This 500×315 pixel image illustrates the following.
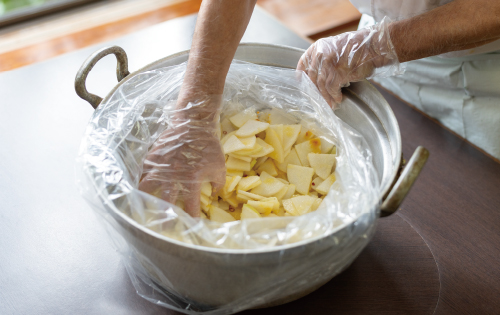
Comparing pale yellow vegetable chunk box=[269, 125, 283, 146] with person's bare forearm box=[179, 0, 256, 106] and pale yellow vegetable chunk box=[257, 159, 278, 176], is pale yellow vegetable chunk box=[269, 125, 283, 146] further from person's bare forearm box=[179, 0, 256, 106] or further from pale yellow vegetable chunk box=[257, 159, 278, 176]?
person's bare forearm box=[179, 0, 256, 106]

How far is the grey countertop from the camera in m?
0.65

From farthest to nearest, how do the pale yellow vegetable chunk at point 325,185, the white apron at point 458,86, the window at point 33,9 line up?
the window at point 33,9
the white apron at point 458,86
the pale yellow vegetable chunk at point 325,185

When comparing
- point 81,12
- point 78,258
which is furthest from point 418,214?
point 81,12

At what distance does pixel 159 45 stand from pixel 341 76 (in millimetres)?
622

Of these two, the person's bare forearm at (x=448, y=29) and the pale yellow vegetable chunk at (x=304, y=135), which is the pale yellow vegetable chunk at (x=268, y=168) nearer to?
the pale yellow vegetable chunk at (x=304, y=135)

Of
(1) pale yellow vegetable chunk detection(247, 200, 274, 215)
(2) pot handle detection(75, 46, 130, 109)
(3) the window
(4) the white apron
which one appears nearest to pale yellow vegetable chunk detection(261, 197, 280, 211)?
(1) pale yellow vegetable chunk detection(247, 200, 274, 215)

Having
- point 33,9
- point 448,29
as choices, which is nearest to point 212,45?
point 448,29

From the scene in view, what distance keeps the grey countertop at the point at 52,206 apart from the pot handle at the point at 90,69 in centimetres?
22

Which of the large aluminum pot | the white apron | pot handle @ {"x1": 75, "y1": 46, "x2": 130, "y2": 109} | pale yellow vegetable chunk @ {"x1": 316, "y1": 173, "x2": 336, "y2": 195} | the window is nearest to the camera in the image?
the large aluminum pot

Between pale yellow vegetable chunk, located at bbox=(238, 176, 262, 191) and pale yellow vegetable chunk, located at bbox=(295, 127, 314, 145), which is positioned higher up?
pale yellow vegetable chunk, located at bbox=(295, 127, 314, 145)

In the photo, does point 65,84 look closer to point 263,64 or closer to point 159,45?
point 159,45

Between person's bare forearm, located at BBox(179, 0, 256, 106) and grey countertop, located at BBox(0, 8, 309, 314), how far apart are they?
311 mm

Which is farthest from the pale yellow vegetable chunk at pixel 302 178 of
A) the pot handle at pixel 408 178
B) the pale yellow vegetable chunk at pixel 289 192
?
the pot handle at pixel 408 178

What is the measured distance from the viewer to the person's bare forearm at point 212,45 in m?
0.69
